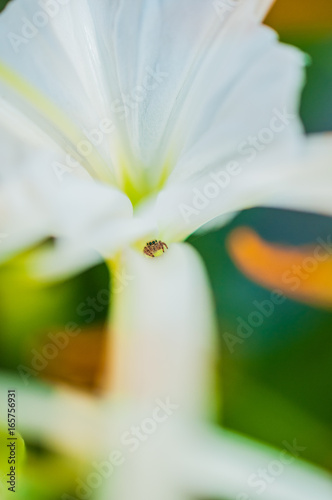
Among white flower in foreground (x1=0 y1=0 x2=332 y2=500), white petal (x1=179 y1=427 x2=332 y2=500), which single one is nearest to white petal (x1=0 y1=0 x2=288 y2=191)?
white flower in foreground (x1=0 y1=0 x2=332 y2=500)

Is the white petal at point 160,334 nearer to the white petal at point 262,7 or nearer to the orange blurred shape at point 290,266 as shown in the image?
the orange blurred shape at point 290,266

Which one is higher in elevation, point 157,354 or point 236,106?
point 236,106

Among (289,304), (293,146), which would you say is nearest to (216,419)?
(289,304)

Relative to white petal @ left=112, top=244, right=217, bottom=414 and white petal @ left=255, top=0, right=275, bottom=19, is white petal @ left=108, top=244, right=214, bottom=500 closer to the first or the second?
white petal @ left=112, top=244, right=217, bottom=414

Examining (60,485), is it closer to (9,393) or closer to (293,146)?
(9,393)

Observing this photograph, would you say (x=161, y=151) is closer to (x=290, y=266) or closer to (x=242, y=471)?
(x=290, y=266)

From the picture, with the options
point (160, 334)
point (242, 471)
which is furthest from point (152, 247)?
point (242, 471)
